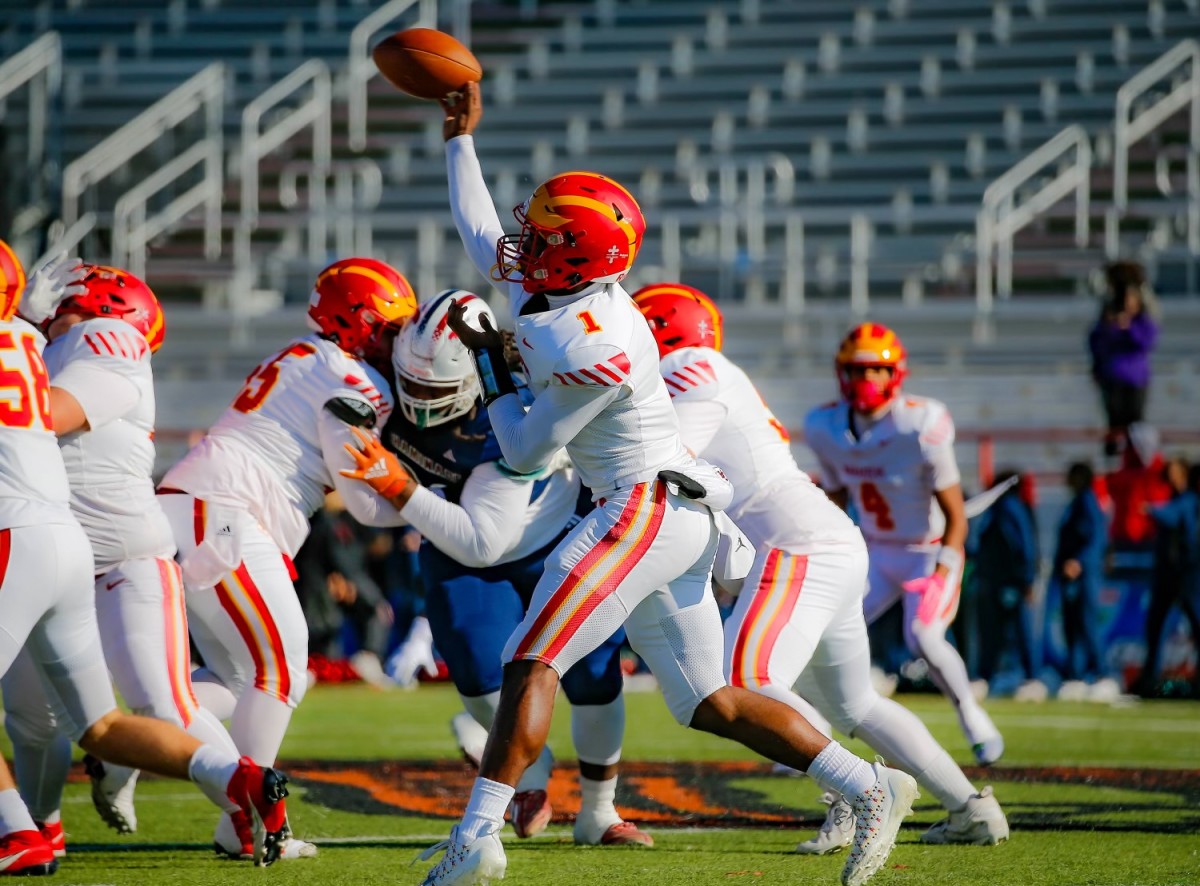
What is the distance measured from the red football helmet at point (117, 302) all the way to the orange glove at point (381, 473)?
0.70 m

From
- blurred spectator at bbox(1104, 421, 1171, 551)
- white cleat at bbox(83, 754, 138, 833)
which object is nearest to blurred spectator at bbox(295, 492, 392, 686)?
blurred spectator at bbox(1104, 421, 1171, 551)

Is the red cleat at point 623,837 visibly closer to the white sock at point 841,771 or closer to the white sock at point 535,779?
the white sock at point 535,779

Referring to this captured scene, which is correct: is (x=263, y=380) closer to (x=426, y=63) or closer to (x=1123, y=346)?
(x=426, y=63)

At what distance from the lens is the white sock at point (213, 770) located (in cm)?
461

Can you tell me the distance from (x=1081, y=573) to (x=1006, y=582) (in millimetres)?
492

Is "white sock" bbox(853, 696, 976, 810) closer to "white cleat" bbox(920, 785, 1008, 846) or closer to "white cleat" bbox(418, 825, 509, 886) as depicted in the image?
"white cleat" bbox(920, 785, 1008, 846)

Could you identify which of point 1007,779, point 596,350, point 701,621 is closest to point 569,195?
point 596,350

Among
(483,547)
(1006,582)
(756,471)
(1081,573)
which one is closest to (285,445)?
(483,547)

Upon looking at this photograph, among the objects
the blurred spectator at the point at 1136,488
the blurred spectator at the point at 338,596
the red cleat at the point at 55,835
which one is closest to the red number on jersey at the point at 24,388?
the red cleat at the point at 55,835

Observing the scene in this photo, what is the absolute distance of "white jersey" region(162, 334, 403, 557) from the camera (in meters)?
5.35

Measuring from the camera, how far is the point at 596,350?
13.5 ft

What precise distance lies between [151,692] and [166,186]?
13568 mm

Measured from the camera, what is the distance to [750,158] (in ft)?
57.7

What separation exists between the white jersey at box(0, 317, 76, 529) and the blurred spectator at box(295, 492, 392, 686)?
7897 mm
